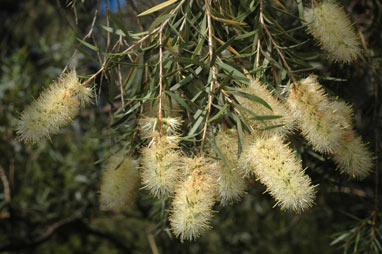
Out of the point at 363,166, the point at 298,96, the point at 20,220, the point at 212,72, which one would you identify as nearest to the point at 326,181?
the point at 363,166

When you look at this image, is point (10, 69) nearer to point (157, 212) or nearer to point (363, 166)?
point (157, 212)

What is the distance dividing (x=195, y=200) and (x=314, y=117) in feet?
1.00

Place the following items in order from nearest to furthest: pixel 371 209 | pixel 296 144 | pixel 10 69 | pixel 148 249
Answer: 1. pixel 296 144
2. pixel 371 209
3. pixel 10 69
4. pixel 148 249

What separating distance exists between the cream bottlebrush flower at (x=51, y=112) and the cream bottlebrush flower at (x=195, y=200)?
27 cm

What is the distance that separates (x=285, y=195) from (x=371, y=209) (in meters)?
0.80

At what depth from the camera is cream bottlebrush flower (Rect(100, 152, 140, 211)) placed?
94 centimetres

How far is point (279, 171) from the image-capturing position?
73 centimetres

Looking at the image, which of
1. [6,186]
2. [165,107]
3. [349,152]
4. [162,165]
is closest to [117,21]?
[165,107]

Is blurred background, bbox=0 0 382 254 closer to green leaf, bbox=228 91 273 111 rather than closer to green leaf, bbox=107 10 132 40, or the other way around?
green leaf, bbox=107 10 132 40

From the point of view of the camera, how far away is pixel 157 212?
5.31 ft

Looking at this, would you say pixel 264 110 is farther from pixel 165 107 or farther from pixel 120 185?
pixel 120 185

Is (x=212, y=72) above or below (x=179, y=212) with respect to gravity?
above

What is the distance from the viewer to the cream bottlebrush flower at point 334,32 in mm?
877

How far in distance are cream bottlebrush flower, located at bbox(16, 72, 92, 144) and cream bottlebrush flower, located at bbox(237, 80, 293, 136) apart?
0.34 m
